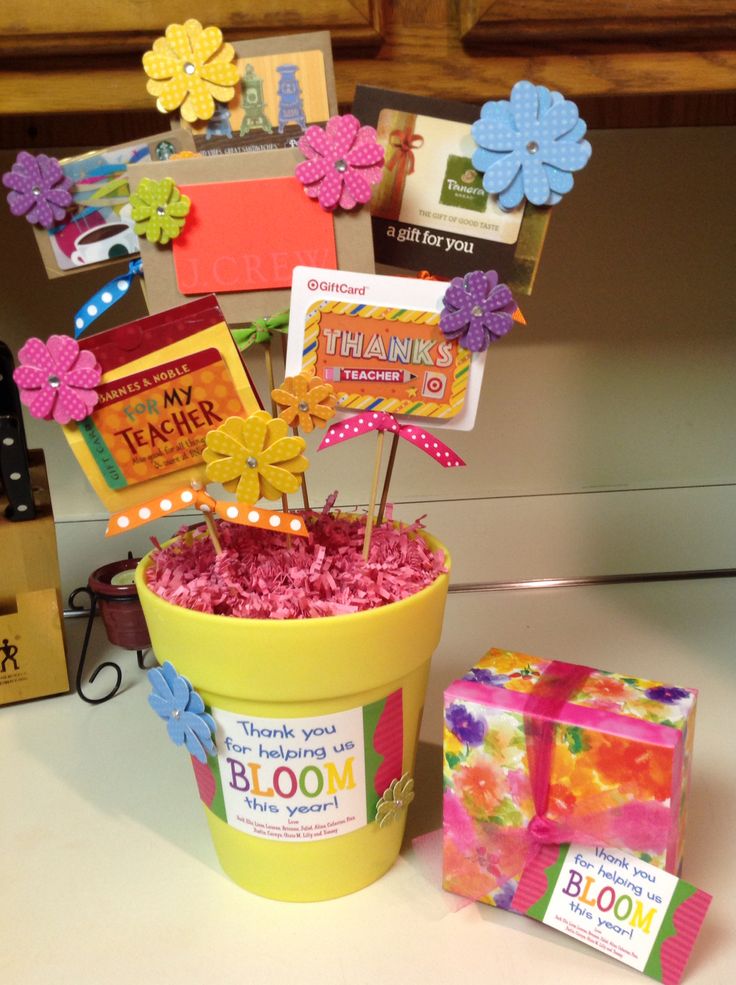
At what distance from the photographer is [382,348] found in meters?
0.65

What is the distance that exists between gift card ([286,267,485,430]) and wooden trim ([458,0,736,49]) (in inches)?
10.0

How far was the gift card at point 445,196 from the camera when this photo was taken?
25.9 inches

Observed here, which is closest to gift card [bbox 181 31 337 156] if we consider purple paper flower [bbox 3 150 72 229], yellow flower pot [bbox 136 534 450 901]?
purple paper flower [bbox 3 150 72 229]

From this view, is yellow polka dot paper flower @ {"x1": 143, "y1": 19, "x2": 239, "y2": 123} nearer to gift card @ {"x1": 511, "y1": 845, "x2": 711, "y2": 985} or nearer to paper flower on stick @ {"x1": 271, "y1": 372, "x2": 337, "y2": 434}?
paper flower on stick @ {"x1": 271, "y1": 372, "x2": 337, "y2": 434}

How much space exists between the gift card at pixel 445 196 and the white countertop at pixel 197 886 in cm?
46

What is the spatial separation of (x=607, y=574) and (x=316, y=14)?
80 centimetres

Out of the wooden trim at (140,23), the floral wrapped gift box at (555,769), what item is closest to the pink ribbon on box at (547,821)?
the floral wrapped gift box at (555,769)

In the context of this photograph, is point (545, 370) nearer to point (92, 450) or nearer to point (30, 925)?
point (92, 450)

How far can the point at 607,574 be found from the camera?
124cm

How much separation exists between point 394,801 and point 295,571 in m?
0.19

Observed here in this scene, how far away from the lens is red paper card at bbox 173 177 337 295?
65cm

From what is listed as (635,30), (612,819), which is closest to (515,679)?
(612,819)

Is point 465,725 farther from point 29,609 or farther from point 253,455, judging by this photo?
point 29,609

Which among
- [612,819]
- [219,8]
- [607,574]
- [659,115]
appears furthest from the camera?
[607,574]
